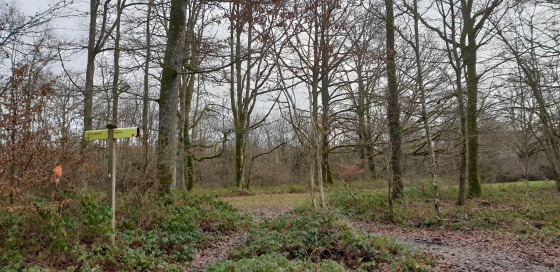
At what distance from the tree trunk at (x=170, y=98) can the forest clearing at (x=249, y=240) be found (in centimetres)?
76

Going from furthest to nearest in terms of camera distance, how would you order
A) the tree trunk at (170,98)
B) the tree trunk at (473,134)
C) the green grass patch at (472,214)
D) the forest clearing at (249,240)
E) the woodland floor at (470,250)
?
the tree trunk at (473,134), the green grass patch at (472,214), the tree trunk at (170,98), the woodland floor at (470,250), the forest clearing at (249,240)

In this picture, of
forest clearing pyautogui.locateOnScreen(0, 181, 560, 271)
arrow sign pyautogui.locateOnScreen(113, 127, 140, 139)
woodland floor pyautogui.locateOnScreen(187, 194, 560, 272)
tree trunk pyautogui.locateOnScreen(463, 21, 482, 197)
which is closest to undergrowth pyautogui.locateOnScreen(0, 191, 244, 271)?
forest clearing pyautogui.locateOnScreen(0, 181, 560, 271)

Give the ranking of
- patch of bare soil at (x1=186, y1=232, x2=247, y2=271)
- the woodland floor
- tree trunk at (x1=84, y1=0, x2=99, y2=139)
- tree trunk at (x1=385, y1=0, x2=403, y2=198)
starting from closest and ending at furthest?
patch of bare soil at (x1=186, y1=232, x2=247, y2=271)
the woodland floor
tree trunk at (x1=84, y1=0, x2=99, y2=139)
tree trunk at (x1=385, y1=0, x2=403, y2=198)

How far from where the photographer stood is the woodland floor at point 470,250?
627 cm

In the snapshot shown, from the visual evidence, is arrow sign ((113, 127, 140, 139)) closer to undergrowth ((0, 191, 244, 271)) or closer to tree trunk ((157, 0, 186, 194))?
undergrowth ((0, 191, 244, 271))

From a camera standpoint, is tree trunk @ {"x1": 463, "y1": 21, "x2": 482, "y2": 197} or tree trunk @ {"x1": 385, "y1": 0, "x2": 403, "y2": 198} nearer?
tree trunk @ {"x1": 385, "y1": 0, "x2": 403, "y2": 198}

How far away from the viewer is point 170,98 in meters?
9.80

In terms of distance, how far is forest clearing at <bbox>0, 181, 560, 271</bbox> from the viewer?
512 centimetres

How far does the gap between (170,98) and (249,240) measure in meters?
4.65

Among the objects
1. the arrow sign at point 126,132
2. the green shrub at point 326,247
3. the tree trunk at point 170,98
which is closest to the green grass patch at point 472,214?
the green shrub at point 326,247

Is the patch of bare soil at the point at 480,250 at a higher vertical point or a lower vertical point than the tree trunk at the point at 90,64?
lower

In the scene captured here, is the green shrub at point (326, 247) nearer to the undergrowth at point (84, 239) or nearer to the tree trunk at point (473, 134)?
the undergrowth at point (84, 239)

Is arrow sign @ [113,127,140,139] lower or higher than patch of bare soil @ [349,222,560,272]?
higher

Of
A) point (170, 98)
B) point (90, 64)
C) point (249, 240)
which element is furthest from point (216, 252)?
point (90, 64)
